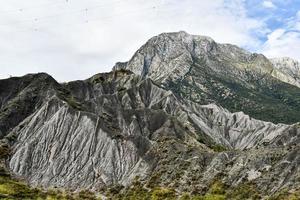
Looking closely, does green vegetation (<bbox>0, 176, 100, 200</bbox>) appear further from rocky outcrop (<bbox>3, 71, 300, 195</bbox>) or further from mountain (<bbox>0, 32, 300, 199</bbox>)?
rocky outcrop (<bbox>3, 71, 300, 195</bbox>)

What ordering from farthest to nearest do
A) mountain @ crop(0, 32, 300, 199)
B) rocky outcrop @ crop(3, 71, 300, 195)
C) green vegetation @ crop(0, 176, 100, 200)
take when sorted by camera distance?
rocky outcrop @ crop(3, 71, 300, 195)
green vegetation @ crop(0, 176, 100, 200)
mountain @ crop(0, 32, 300, 199)

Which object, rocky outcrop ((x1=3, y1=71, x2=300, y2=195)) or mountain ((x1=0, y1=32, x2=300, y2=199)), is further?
rocky outcrop ((x1=3, y1=71, x2=300, y2=195))

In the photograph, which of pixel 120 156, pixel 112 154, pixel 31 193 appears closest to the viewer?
pixel 31 193

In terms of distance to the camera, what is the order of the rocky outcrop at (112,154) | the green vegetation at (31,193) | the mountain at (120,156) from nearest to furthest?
the mountain at (120,156) → the green vegetation at (31,193) → the rocky outcrop at (112,154)

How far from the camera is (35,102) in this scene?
7116 inches

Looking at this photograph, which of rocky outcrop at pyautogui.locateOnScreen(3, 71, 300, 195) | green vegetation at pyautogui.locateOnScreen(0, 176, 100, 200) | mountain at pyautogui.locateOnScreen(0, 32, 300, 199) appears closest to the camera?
mountain at pyautogui.locateOnScreen(0, 32, 300, 199)

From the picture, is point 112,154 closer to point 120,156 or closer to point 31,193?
point 120,156

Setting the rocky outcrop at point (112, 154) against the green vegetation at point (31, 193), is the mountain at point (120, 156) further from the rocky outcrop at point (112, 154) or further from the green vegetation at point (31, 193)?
the green vegetation at point (31, 193)

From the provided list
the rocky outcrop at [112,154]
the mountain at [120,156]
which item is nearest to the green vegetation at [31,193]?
the mountain at [120,156]

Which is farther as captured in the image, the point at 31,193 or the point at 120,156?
the point at 120,156

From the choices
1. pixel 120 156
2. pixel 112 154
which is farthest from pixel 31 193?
pixel 120 156

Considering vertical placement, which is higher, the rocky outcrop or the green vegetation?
the rocky outcrop

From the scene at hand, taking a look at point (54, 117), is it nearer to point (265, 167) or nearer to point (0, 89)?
point (0, 89)

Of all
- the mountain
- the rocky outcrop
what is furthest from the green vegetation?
the rocky outcrop
